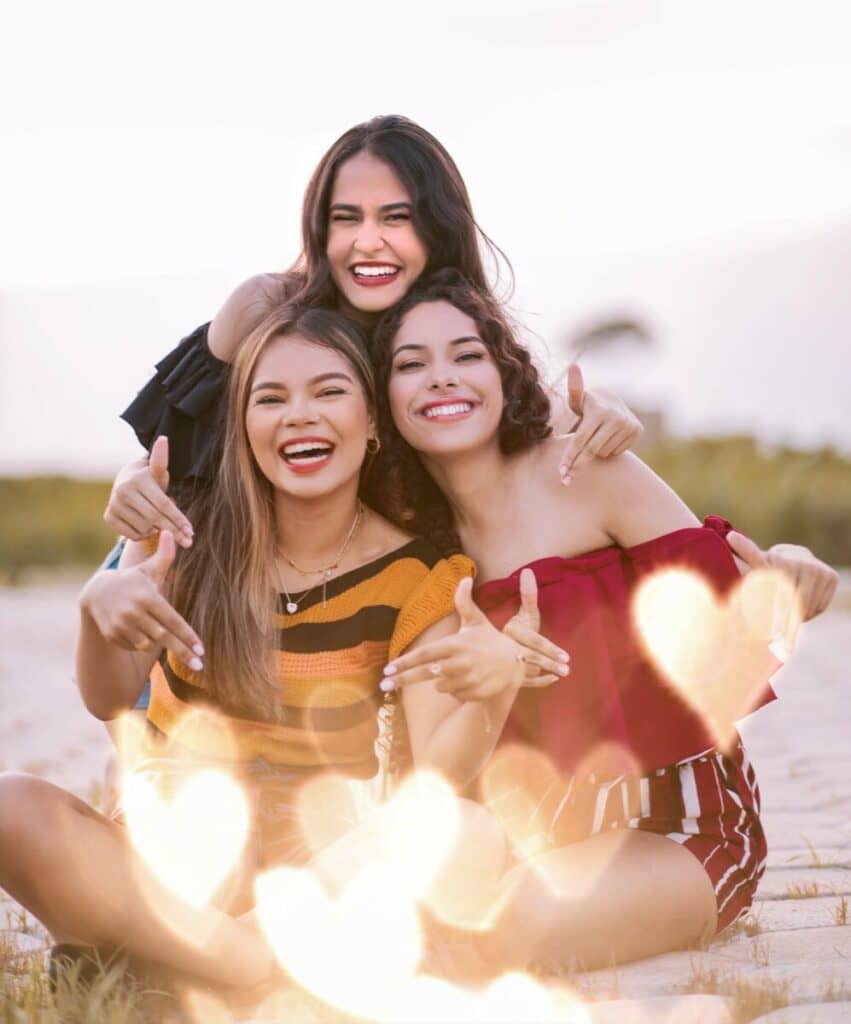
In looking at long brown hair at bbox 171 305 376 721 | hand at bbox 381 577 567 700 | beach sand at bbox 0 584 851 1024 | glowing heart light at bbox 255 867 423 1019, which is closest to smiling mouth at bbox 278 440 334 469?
long brown hair at bbox 171 305 376 721

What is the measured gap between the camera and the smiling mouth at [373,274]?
3.55 metres

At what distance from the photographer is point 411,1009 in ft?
7.91

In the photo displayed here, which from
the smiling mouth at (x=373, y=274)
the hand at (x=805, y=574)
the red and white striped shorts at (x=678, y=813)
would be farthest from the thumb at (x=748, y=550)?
the smiling mouth at (x=373, y=274)

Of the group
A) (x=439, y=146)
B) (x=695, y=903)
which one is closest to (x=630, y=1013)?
(x=695, y=903)

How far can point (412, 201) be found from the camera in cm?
363

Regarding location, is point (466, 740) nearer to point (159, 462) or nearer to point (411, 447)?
point (411, 447)

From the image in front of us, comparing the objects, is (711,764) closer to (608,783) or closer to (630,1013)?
(608,783)

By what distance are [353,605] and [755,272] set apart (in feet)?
153

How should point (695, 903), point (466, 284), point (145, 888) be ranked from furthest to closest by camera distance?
point (466, 284) → point (695, 903) → point (145, 888)

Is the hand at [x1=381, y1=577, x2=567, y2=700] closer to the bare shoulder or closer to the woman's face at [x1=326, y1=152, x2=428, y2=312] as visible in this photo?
the bare shoulder

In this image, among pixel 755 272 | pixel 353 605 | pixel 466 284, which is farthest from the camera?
pixel 755 272

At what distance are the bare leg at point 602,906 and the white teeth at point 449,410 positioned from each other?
1086 millimetres

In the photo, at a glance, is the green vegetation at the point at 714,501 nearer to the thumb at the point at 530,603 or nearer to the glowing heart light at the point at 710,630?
the glowing heart light at the point at 710,630

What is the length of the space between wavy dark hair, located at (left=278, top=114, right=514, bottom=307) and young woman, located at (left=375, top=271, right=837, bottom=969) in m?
0.35
